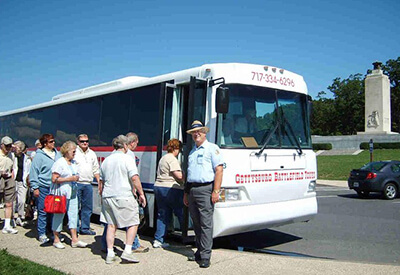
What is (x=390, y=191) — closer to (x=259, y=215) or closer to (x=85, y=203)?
(x=259, y=215)

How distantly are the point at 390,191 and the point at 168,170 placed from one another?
1274 cm

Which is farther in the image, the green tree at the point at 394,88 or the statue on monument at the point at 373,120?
the green tree at the point at 394,88

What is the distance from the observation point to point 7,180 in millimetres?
7828

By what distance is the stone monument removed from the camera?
153ft

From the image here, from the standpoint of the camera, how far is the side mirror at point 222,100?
20.5 feet

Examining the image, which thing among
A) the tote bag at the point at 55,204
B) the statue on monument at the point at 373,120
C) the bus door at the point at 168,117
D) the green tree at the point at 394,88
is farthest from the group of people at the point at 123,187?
the green tree at the point at 394,88

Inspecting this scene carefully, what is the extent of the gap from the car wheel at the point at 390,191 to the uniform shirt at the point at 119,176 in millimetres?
13388

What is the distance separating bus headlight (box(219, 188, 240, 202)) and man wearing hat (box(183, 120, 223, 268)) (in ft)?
1.53

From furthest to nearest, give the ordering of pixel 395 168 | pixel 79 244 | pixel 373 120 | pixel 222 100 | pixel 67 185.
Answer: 1. pixel 373 120
2. pixel 395 168
3. pixel 79 244
4. pixel 67 185
5. pixel 222 100

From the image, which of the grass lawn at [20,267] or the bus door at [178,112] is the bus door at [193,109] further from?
the grass lawn at [20,267]

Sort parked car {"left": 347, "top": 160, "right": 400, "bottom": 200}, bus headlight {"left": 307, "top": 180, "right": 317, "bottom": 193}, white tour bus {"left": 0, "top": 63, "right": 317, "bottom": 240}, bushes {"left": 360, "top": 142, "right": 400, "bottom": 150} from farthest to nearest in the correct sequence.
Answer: bushes {"left": 360, "top": 142, "right": 400, "bottom": 150}
parked car {"left": 347, "top": 160, "right": 400, "bottom": 200}
bus headlight {"left": 307, "top": 180, "right": 317, "bottom": 193}
white tour bus {"left": 0, "top": 63, "right": 317, "bottom": 240}

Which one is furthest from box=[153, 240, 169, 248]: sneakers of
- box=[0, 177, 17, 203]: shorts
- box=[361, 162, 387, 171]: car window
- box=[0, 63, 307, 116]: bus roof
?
box=[361, 162, 387, 171]: car window

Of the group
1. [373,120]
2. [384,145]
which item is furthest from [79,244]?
[373,120]

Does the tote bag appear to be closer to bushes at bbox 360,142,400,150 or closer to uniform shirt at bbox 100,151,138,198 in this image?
uniform shirt at bbox 100,151,138,198
